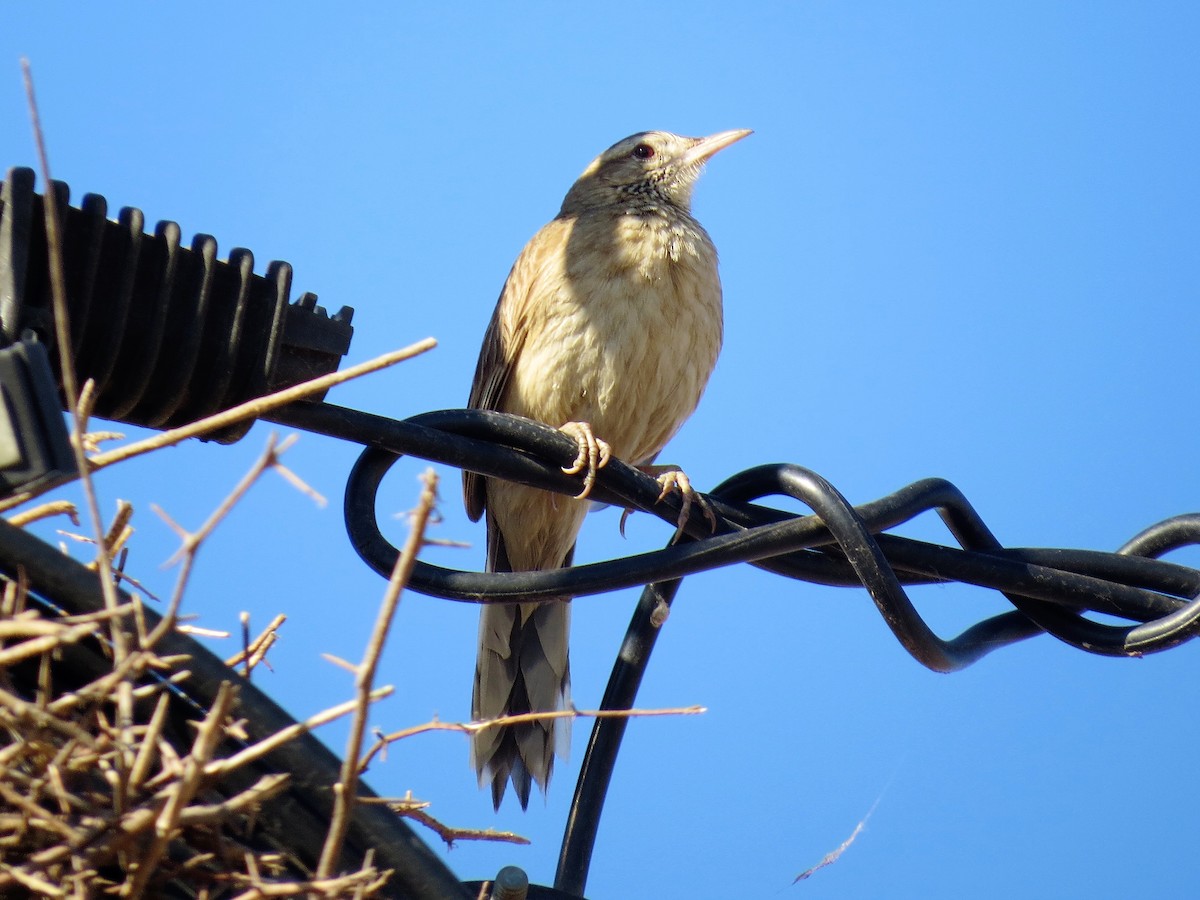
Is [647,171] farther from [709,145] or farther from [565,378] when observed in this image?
[565,378]

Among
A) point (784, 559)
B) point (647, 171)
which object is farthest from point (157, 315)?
point (647, 171)

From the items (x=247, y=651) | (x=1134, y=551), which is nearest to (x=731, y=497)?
(x=1134, y=551)

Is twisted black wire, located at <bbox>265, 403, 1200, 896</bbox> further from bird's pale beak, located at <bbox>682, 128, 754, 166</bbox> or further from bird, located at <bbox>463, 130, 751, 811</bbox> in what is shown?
bird's pale beak, located at <bbox>682, 128, 754, 166</bbox>

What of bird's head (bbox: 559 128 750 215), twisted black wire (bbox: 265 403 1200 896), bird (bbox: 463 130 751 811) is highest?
bird's head (bbox: 559 128 750 215)

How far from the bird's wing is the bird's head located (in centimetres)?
39

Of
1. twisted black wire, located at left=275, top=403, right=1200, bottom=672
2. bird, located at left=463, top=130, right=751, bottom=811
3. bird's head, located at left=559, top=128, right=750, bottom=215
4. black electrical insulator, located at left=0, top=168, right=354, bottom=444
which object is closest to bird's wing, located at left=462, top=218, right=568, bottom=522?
bird, located at left=463, top=130, right=751, bottom=811

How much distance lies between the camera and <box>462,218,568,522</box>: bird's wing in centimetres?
507

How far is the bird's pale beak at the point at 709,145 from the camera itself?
576 centimetres

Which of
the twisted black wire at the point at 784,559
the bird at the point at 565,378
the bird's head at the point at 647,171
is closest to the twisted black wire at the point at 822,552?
the twisted black wire at the point at 784,559

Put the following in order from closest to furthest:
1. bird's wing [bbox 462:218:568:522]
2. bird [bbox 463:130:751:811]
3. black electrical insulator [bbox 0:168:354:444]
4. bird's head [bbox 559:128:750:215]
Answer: black electrical insulator [bbox 0:168:354:444] → bird [bbox 463:130:751:811] → bird's wing [bbox 462:218:568:522] → bird's head [bbox 559:128:750:215]

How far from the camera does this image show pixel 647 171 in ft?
18.8

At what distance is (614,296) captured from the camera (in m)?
4.84

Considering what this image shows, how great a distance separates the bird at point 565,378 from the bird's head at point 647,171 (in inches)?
5.9

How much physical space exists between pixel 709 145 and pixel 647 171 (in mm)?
Result: 313
